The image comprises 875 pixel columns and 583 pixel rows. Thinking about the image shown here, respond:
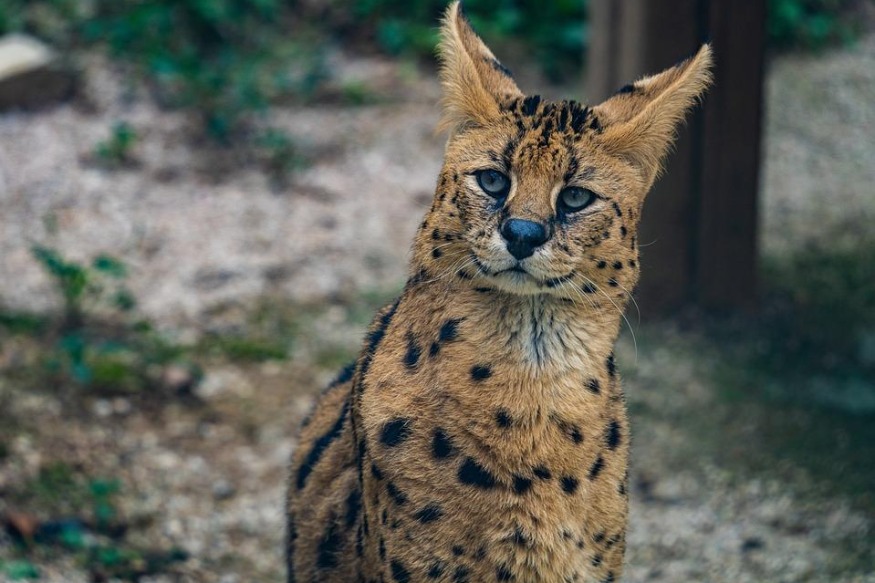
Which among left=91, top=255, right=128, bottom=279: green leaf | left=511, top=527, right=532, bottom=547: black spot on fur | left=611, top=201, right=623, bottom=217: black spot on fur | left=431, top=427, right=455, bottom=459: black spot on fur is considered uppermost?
left=611, top=201, right=623, bottom=217: black spot on fur

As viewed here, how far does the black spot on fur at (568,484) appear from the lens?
327cm

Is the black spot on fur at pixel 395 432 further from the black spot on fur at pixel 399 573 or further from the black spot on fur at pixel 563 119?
the black spot on fur at pixel 563 119

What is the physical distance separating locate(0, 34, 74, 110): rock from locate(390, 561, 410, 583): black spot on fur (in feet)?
19.2

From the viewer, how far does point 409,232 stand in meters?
7.50

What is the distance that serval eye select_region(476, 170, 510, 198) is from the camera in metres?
3.17

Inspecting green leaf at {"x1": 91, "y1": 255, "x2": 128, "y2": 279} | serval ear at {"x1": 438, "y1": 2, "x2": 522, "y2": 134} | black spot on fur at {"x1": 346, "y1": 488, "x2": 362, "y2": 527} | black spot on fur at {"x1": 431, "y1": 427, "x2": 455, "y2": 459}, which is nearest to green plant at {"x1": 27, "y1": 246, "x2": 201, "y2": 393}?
green leaf at {"x1": 91, "y1": 255, "x2": 128, "y2": 279}

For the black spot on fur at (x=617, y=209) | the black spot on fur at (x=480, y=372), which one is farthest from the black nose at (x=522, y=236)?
the black spot on fur at (x=480, y=372)

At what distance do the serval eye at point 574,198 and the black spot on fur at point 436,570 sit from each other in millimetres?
1005

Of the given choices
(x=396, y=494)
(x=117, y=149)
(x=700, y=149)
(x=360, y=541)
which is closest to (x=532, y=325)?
(x=396, y=494)

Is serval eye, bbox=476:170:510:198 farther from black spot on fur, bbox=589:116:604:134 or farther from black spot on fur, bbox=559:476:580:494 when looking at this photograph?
black spot on fur, bbox=559:476:580:494

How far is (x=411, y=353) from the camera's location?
3383 millimetres

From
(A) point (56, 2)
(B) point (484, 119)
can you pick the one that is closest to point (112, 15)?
(A) point (56, 2)

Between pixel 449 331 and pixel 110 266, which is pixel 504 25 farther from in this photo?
pixel 449 331

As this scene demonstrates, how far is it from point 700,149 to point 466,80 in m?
A: 3.64
